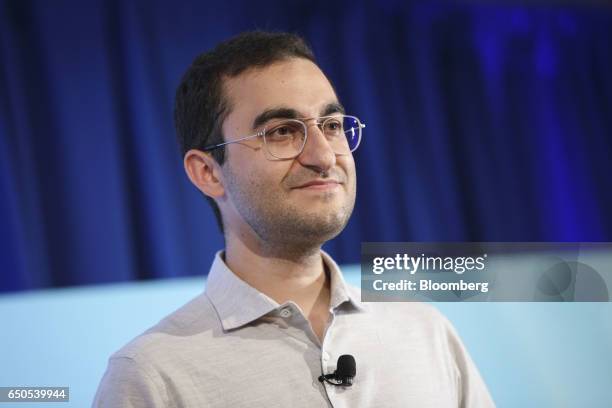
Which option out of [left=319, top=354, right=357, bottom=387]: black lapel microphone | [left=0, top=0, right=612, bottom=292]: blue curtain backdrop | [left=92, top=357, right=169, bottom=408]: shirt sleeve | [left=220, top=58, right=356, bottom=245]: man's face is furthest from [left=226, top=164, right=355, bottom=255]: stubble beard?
[left=0, top=0, right=612, bottom=292]: blue curtain backdrop

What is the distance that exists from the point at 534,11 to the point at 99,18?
1.51 metres

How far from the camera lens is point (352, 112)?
2.35 metres

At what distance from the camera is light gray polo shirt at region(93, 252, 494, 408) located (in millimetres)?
1313

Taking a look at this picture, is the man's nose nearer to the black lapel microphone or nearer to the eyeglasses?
the eyeglasses

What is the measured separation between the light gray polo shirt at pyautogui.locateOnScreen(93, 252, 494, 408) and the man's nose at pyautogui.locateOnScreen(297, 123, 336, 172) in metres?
0.25

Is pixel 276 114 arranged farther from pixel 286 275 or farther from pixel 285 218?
pixel 286 275

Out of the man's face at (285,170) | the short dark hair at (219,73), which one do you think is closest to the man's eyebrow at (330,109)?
the man's face at (285,170)

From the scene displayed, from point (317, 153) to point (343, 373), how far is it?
44 centimetres

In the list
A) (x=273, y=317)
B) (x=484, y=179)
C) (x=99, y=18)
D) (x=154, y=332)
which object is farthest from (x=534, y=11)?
(x=154, y=332)

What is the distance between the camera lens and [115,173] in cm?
213

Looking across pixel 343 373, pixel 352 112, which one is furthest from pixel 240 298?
pixel 352 112

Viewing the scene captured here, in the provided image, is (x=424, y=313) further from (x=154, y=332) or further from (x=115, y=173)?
(x=115, y=173)

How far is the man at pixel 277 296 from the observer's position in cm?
133

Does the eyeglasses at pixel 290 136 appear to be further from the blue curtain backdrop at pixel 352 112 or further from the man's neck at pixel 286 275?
the blue curtain backdrop at pixel 352 112
